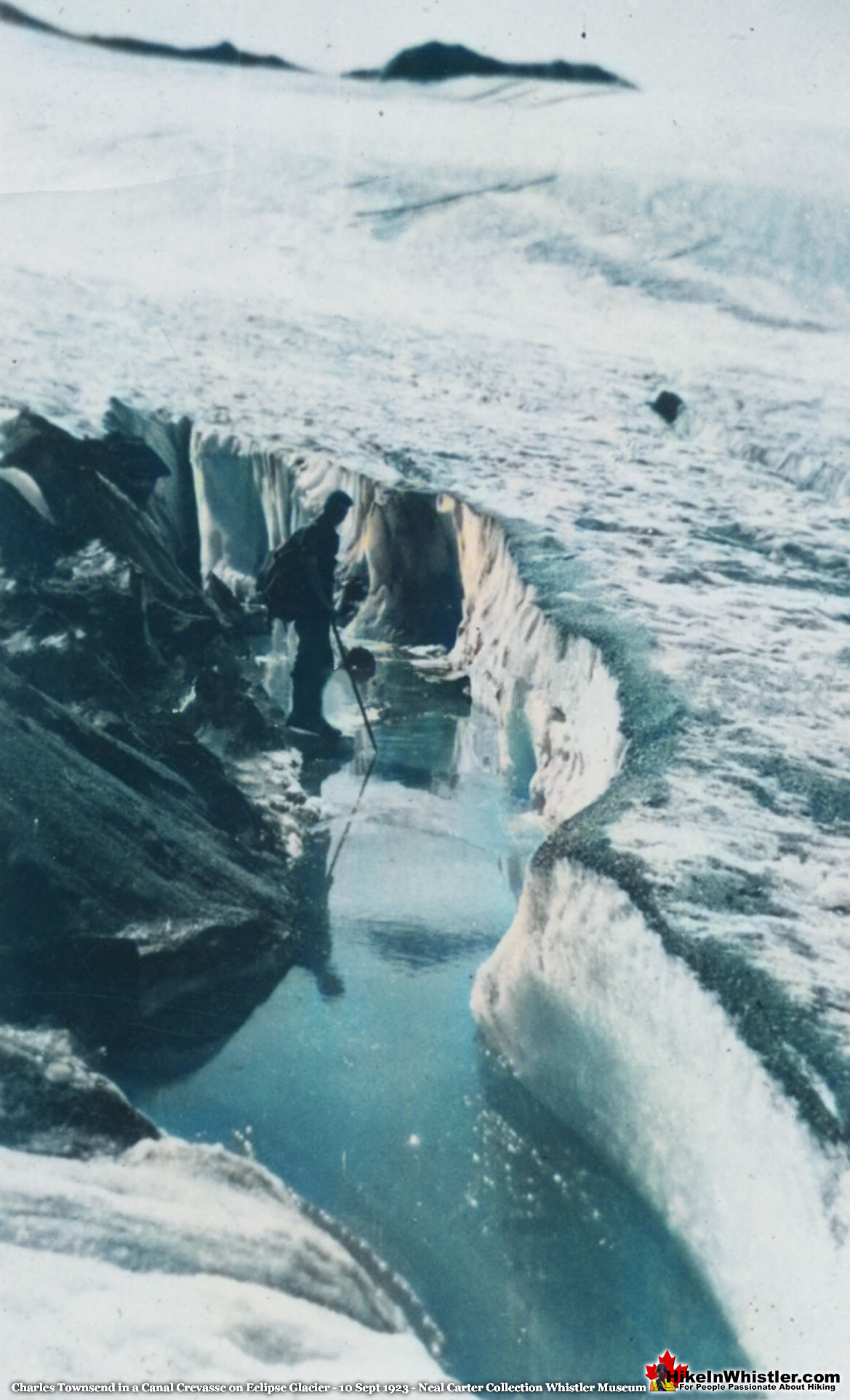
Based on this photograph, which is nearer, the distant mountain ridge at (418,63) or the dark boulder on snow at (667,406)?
the distant mountain ridge at (418,63)

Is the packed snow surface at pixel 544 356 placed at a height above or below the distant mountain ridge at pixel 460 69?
below

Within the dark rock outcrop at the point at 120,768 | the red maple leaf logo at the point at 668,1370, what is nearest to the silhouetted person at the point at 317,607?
the dark rock outcrop at the point at 120,768

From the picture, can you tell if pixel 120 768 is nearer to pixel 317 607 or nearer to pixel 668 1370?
pixel 317 607

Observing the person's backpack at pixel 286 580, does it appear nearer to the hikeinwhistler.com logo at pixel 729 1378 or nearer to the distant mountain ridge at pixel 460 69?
the distant mountain ridge at pixel 460 69

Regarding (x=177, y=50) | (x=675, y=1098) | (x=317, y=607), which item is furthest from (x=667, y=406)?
(x=675, y=1098)

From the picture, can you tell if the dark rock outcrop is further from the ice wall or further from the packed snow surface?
the ice wall

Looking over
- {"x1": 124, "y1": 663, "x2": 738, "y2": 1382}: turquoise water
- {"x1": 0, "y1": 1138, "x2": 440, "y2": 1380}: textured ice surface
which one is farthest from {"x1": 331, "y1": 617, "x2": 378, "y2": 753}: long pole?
{"x1": 0, "y1": 1138, "x2": 440, "y2": 1380}: textured ice surface

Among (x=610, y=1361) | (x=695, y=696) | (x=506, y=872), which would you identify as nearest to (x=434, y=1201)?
(x=610, y=1361)
